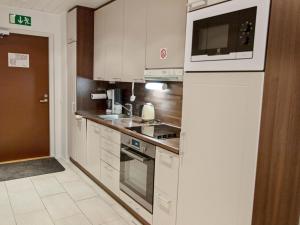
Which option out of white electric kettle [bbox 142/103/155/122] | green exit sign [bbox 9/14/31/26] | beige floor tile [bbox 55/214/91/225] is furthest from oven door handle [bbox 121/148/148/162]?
green exit sign [bbox 9/14/31/26]

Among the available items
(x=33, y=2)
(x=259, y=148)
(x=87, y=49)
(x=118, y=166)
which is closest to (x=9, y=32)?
(x=33, y=2)

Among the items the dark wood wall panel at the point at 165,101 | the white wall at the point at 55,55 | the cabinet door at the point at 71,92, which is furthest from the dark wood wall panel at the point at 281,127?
the white wall at the point at 55,55

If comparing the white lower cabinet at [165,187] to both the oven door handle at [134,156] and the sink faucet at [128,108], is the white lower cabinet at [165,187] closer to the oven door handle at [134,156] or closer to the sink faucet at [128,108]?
the oven door handle at [134,156]

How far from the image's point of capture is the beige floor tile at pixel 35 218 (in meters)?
2.48

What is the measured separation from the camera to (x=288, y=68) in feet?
4.09

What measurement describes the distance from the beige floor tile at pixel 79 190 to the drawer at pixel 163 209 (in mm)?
1089

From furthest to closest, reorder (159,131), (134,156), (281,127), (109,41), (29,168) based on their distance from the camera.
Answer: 1. (29,168)
2. (109,41)
3. (159,131)
4. (134,156)
5. (281,127)

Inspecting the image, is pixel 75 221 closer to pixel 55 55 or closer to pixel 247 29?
pixel 247 29

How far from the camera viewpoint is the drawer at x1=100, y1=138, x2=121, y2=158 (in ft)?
9.23

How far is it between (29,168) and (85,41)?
2067 millimetres

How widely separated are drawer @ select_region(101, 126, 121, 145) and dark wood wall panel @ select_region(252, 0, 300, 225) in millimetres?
1664

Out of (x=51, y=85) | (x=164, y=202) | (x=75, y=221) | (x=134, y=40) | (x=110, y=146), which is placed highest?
(x=134, y=40)

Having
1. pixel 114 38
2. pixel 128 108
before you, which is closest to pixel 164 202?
pixel 128 108

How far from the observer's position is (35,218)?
2.55 m
